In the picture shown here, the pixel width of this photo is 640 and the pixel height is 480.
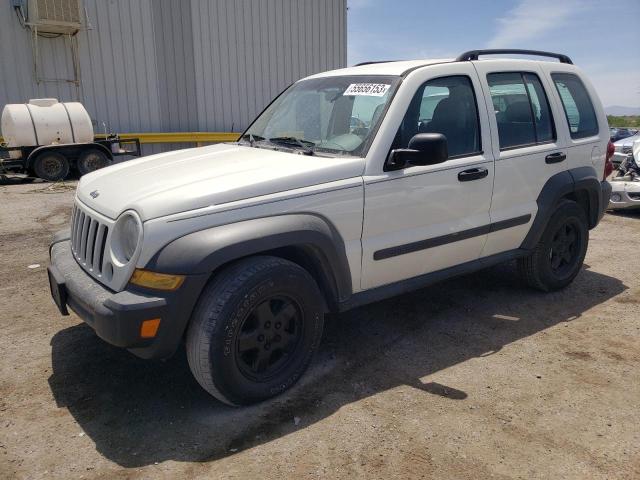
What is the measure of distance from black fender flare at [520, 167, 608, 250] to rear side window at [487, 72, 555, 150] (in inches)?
13.7

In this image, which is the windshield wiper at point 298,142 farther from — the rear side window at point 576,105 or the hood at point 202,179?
the rear side window at point 576,105

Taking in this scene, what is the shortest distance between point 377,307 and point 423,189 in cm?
135

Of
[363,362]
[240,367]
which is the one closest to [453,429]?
[363,362]

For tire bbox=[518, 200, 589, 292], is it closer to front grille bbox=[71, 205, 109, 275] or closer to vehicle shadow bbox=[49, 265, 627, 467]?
vehicle shadow bbox=[49, 265, 627, 467]

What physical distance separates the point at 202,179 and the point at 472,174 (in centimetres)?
185

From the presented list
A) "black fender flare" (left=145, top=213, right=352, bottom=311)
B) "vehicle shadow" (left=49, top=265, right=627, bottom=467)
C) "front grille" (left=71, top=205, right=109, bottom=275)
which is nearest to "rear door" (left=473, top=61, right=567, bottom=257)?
"vehicle shadow" (left=49, top=265, right=627, bottom=467)

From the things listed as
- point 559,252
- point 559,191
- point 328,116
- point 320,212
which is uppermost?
point 328,116

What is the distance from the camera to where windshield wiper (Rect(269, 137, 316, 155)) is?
3530 millimetres

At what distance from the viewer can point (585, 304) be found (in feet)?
15.2

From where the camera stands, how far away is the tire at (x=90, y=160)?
1180cm

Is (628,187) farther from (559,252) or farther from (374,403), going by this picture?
(374,403)

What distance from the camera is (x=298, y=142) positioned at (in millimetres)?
3688

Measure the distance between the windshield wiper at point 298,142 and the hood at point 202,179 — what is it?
0.10 metres

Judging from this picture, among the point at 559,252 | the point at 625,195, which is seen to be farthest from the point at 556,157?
the point at 625,195
